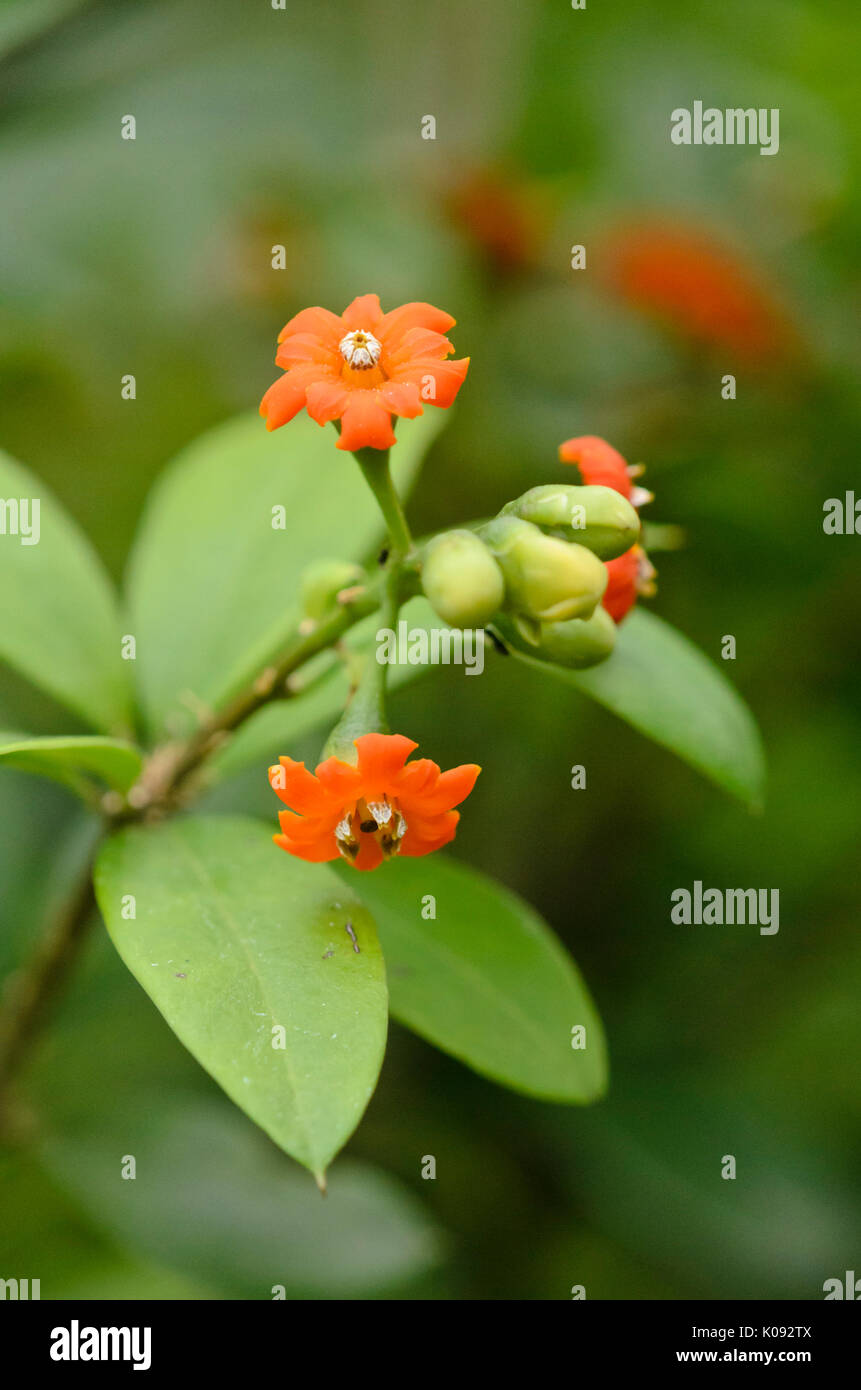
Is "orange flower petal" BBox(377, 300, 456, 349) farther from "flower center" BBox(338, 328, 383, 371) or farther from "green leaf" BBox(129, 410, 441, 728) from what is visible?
"green leaf" BBox(129, 410, 441, 728)

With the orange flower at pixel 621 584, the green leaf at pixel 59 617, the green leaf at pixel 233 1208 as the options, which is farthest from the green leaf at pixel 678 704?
the green leaf at pixel 233 1208

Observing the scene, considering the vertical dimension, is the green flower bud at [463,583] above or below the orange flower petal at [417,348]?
below

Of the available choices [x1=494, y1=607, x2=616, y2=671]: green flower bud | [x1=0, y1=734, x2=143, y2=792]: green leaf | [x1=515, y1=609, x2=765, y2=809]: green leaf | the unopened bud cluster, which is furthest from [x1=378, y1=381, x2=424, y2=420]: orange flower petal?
[x1=0, y1=734, x2=143, y2=792]: green leaf

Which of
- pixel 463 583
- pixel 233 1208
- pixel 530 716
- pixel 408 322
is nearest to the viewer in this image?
pixel 463 583

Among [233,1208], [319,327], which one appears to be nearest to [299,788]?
[319,327]

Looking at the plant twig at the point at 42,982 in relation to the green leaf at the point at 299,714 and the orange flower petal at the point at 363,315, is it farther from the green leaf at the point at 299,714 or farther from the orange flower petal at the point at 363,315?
the orange flower petal at the point at 363,315

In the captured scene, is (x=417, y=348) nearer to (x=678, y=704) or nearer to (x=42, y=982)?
→ (x=678, y=704)
